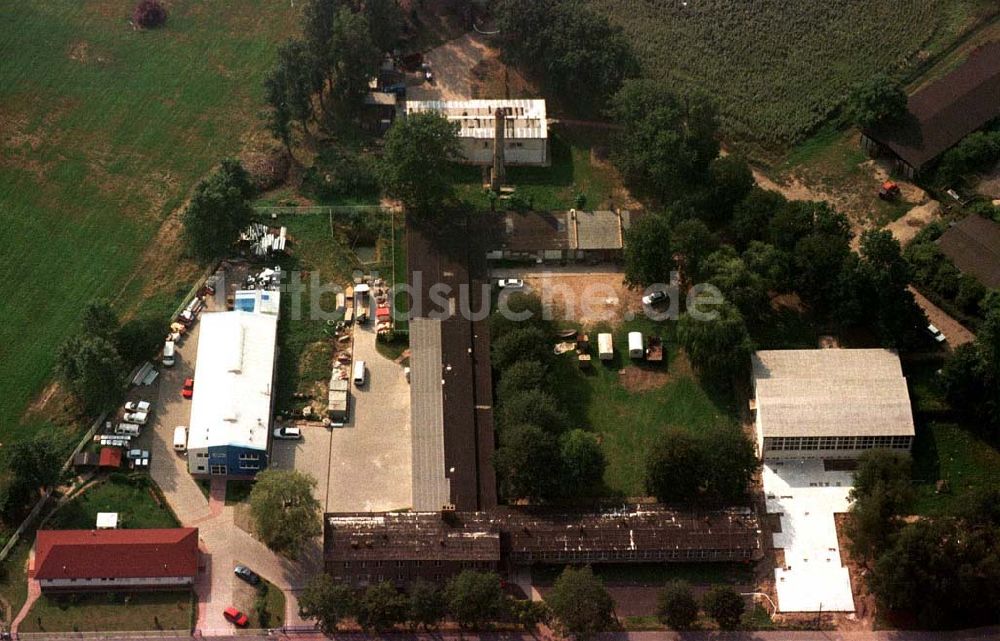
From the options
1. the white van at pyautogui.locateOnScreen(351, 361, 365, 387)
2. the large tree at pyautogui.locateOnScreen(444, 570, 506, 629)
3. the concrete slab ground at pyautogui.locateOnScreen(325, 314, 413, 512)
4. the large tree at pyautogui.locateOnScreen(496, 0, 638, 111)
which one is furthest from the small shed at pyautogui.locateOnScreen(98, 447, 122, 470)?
the large tree at pyautogui.locateOnScreen(496, 0, 638, 111)

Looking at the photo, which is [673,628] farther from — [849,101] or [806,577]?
[849,101]

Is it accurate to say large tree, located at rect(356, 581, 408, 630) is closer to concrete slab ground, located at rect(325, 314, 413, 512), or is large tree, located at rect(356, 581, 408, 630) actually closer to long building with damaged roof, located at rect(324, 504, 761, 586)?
long building with damaged roof, located at rect(324, 504, 761, 586)

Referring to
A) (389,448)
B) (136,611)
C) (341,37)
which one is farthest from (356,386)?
(341,37)

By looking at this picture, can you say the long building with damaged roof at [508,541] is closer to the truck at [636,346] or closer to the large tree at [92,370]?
the truck at [636,346]

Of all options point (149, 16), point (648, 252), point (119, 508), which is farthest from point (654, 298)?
point (149, 16)

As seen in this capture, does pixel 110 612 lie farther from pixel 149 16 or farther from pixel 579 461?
pixel 149 16

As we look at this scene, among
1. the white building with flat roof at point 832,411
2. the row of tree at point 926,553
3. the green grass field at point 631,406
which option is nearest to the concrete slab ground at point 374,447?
the green grass field at point 631,406

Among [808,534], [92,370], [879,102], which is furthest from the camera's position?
[879,102]
